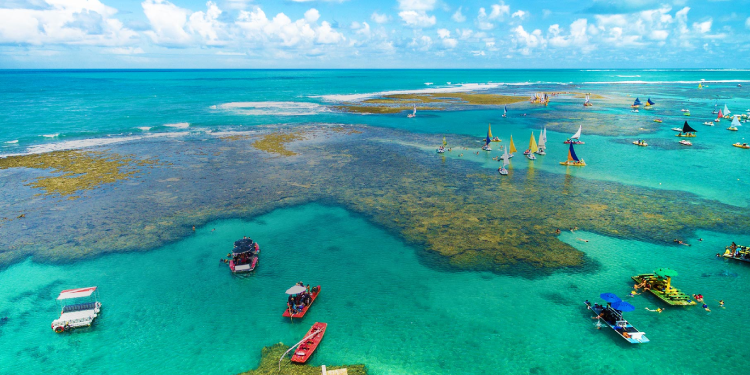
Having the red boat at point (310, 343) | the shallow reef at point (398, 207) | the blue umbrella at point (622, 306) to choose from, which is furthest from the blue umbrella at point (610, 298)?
the red boat at point (310, 343)

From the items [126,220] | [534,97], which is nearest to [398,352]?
[126,220]

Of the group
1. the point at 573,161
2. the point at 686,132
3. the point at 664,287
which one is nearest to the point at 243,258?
the point at 664,287

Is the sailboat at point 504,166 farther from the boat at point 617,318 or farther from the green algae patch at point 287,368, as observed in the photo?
the green algae patch at point 287,368

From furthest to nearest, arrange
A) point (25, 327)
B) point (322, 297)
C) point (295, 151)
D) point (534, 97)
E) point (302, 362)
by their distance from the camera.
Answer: point (534, 97), point (295, 151), point (322, 297), point (25, 327), point (302, 362)

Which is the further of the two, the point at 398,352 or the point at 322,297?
the point at 322,297

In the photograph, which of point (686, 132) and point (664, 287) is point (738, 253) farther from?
point (686, 132)

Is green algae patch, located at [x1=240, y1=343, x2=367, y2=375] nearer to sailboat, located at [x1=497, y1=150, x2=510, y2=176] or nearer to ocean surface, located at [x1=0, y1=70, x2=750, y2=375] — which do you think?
ocean surface, located at [x1=0, y1=70, x2=750, y2=375]

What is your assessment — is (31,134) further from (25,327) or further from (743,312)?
(743,312)
